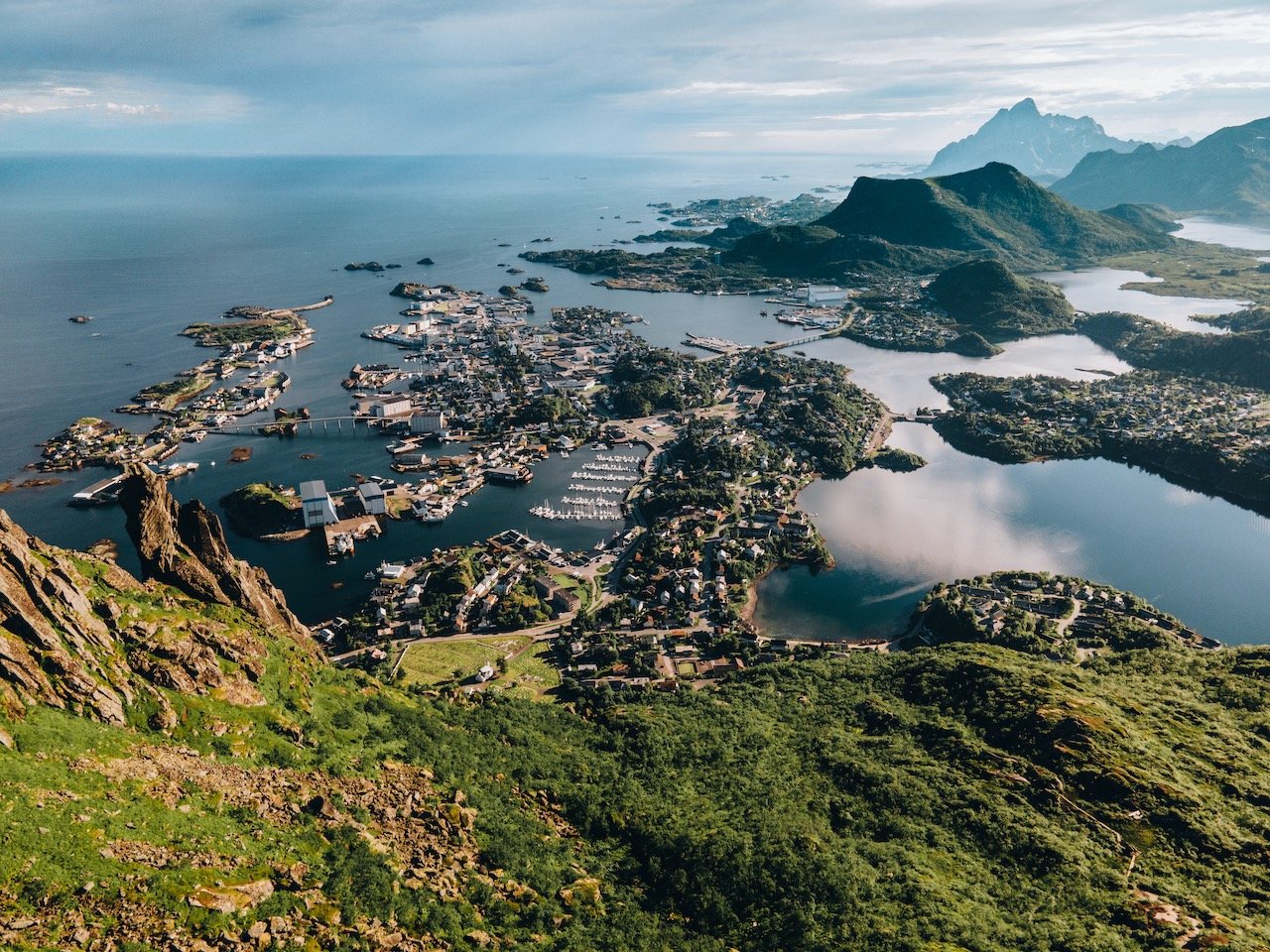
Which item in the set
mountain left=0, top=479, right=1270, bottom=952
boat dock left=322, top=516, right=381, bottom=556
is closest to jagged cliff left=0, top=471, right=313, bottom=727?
mountain left=0, top=479, right=1270, bottom=952

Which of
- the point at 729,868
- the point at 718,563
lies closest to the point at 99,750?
the point at 729,868

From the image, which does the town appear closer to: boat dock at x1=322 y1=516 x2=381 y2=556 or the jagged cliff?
the jagged cliff

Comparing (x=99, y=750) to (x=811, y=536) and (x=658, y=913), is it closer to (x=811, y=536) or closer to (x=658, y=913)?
(x=658, y=913)

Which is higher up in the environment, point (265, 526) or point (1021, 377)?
point (1021, 377)

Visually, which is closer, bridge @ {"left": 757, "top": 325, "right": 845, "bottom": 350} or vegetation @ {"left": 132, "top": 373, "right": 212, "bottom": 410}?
vegetation @ {"left": 132, "top": 373, "right": 212, "bottom": 410}

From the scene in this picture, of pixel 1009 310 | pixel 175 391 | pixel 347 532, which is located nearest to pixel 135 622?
pixel 347 532

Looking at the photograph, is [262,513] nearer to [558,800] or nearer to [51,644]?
[51,644]
